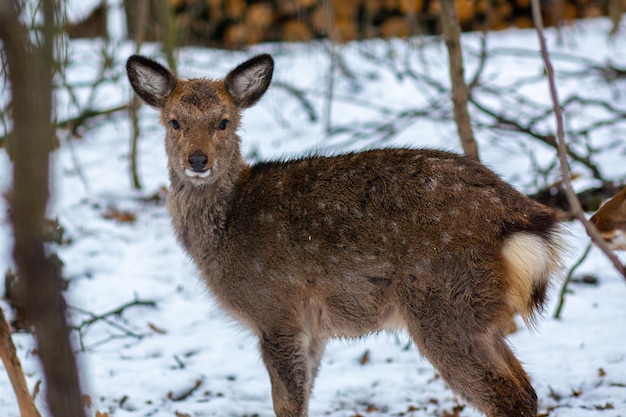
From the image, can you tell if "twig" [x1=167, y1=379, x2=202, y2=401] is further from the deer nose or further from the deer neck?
the deer nose

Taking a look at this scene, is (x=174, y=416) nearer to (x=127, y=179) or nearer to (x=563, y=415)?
(x=563, y=415)

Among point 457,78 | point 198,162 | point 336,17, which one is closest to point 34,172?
point 198,162

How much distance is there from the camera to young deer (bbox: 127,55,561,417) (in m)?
4.44

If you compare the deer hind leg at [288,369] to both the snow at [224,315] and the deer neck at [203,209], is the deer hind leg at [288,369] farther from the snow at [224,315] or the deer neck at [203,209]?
the deer neck at [203,209]

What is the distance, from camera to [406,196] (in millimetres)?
4672

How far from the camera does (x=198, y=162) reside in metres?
5.08

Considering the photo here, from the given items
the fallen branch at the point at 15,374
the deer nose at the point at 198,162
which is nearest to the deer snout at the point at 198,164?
the deer nose at the point at 198,162

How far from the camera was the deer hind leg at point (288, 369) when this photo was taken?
4.85 meters

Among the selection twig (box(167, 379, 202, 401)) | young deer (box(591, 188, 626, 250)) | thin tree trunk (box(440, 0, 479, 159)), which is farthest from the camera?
thin tree trunk (box(440, 0, 479, 159))

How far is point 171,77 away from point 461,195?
211cm

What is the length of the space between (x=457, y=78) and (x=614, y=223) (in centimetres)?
195

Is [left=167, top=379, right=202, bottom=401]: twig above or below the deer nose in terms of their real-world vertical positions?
below

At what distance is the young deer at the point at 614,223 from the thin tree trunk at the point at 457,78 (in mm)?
1567

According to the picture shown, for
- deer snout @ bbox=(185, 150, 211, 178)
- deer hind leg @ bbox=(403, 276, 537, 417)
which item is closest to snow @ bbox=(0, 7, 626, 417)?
deer hind leg @ bbox=(403, 276, 537, 417)
